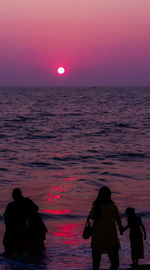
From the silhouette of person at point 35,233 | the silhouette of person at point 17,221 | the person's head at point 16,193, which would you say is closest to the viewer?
the person's head at point 16,193

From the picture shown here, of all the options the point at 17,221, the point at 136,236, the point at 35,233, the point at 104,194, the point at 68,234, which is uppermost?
the point at 104,194

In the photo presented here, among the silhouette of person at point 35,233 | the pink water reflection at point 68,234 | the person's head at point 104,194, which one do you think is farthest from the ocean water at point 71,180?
the person's head at point 104,194

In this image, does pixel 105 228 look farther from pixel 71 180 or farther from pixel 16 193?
pixel 71 180

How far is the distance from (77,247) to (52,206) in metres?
4.24

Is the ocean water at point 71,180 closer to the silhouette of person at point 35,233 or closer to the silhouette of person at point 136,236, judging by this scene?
the silhouette of person at point 35,233

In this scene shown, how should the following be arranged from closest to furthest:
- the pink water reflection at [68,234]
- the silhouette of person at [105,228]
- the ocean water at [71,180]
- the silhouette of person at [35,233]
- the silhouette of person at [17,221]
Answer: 1. the silhouette of person at [105,228]
2. the silhouette of person at [17,221]
3. the silhouette of person at [35,233]
4. the ocean water at [71,180]
5. the pink water reflection at [68,234]

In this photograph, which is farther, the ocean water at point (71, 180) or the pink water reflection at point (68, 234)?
the pink water reflection at point (68, 234)

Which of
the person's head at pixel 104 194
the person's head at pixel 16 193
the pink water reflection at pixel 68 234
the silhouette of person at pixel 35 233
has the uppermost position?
the person's head at pixel 104 194

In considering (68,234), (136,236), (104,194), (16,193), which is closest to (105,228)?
(104,194)

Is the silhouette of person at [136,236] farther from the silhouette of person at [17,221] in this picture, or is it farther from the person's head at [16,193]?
the person's head at [16,193]

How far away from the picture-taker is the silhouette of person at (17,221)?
807cm

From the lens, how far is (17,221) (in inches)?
324

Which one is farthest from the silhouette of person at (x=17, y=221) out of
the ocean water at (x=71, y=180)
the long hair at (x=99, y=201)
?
the long hair at (x=99, y=201)

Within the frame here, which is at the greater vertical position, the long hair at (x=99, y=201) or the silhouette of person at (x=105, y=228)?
the long hair at (x=99, y=201)
